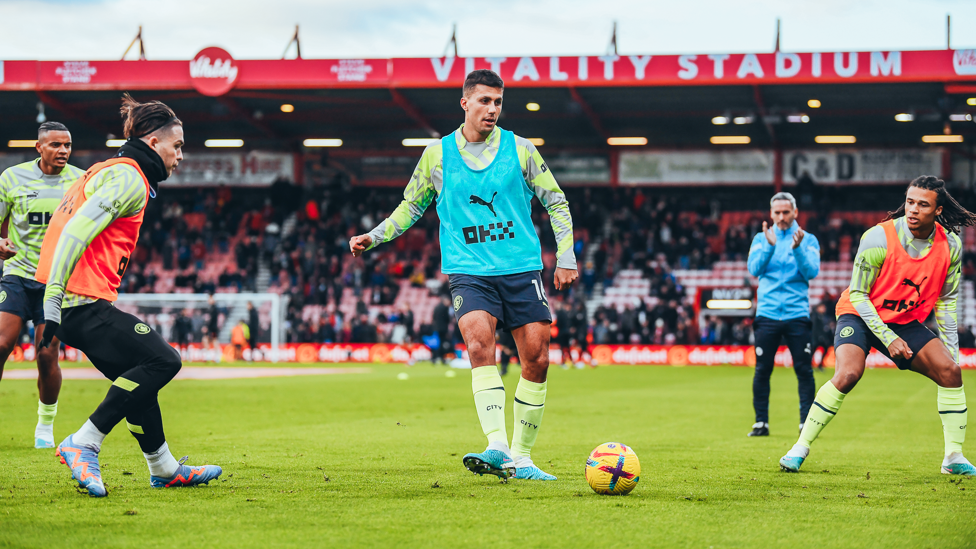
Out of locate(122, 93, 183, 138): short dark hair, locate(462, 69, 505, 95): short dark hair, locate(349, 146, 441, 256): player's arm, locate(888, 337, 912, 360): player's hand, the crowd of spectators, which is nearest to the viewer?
locate(122, 93, 183, 138): short dark hair

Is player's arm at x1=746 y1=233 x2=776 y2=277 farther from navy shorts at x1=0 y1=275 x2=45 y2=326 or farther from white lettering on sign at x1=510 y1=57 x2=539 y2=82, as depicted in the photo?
white lettering on sign at x1=510 y1=57 x2=539 y2=82

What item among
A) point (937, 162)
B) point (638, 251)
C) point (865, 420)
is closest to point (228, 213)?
point (638, 251)

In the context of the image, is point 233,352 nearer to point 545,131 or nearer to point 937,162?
point 545,131

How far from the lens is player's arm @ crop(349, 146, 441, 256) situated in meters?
5.78

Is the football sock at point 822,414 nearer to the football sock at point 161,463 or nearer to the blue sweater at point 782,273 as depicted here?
the blue sweater at point 782,273

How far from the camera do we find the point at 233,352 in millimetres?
29219

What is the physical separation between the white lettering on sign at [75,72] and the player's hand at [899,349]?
29.7 metres

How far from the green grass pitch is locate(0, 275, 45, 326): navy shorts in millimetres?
1047

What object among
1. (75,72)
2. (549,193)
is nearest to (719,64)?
(75,72)

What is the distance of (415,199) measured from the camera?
592 cm

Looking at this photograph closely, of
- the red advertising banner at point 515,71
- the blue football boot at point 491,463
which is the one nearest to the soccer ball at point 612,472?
the blue football boot at point 491,463

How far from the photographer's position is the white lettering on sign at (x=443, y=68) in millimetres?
29094

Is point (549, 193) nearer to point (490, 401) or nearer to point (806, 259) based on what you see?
point (490, 401)

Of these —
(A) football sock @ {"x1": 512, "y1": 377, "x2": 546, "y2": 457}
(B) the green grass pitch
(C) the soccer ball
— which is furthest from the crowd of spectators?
(C) the soccer ball
